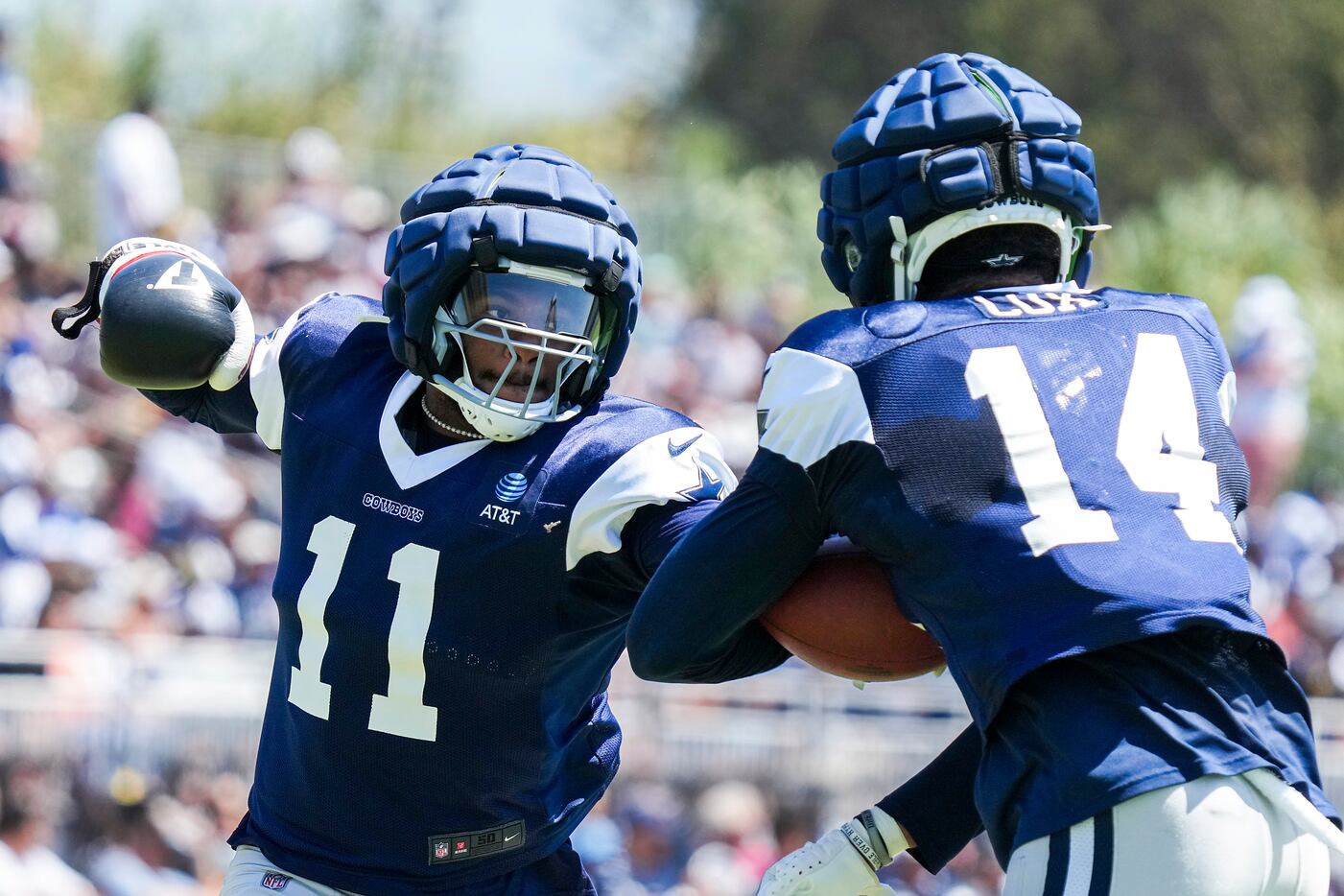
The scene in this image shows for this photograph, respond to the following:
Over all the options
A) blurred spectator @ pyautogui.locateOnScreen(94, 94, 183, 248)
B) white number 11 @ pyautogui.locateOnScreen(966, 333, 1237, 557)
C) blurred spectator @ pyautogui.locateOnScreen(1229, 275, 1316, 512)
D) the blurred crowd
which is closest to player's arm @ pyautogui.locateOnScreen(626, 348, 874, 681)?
white number 11 @ pyautogui.locateOnScreen(966, 333, 1237, 557)

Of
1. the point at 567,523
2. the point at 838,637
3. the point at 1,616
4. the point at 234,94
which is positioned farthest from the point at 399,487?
Answer: the point at 234,94

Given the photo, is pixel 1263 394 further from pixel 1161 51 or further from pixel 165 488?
pixel 1161 51

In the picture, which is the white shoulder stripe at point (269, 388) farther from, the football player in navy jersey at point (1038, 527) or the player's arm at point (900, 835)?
the player's arm at point (900, 835)

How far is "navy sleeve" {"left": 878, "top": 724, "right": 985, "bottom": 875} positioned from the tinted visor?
3.29 feet

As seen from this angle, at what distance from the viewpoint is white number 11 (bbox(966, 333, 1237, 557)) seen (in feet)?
7.41

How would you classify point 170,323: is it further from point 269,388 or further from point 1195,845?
point 1195,845

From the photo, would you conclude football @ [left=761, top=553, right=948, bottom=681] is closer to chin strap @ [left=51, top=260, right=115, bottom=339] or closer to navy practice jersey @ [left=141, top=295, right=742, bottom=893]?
navy practice jersey @ [left=141, top=295, right=742, bottom=893]

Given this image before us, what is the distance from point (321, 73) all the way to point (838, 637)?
18250mm

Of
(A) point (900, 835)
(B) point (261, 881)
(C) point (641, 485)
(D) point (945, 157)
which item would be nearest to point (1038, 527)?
(D) point (945, 157)

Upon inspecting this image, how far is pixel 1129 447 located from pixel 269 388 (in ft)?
5.87

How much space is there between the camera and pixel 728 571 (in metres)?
2.41

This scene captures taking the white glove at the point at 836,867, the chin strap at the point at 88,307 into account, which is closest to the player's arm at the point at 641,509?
the white glove at the point at 836,867

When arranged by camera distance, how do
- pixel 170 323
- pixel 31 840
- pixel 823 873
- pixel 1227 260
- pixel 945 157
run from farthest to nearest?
1. pixel 1227 260
2. pixel 31 840
3. pixel 170 323
4. pixel 823 873
5. pixel 945 157

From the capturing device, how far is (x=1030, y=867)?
2.22 meters
